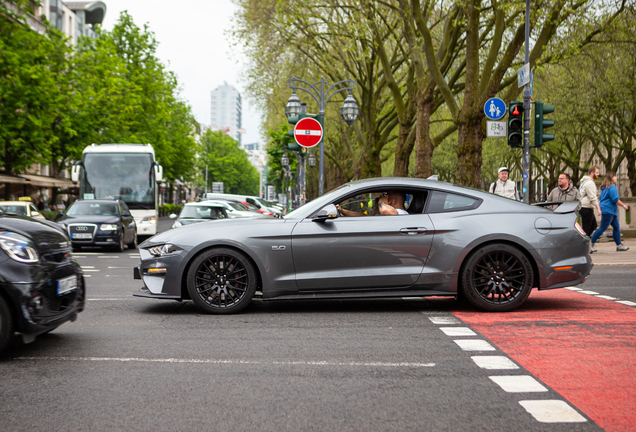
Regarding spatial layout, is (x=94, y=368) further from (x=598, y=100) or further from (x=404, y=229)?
(x=598, y=100)

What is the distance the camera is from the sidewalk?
44.8ft

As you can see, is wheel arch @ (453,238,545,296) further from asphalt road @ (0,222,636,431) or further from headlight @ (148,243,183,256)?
headlight @ (148,243,183,256)

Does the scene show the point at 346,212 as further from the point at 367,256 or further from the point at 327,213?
the point at 367,256

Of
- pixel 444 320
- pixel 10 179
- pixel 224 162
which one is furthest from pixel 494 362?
pixel 224 162

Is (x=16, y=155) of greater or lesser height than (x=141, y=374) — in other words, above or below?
above

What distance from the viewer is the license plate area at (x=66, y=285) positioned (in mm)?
5508

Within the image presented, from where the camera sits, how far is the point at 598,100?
3484 centimetres

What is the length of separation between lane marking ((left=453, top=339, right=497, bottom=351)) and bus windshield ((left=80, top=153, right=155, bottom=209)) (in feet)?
63.1

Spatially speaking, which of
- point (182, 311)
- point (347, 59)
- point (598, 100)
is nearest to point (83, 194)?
point (347, 59)

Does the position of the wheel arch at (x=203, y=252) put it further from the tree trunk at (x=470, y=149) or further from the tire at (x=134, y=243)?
the tire at (x=134, y=243)

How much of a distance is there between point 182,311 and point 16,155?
92.0ft

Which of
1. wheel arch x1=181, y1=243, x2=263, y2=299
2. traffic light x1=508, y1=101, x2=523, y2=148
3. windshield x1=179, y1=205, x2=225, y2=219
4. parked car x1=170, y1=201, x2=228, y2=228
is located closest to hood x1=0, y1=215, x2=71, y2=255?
wheel arch x1=181, y1=243, x2=263, y2=299

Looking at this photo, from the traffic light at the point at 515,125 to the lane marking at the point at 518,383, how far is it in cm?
1011

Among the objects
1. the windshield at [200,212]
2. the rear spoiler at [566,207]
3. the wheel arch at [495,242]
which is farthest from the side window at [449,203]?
the windshield at [200,212]
